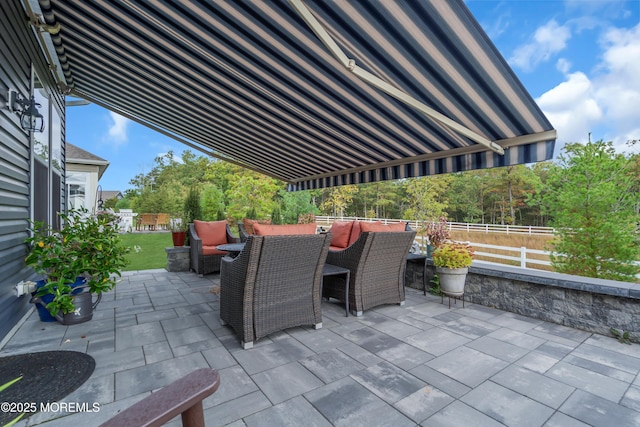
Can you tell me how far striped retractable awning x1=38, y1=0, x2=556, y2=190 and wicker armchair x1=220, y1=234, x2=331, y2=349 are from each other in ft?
5.23

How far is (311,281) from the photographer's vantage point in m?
3.06

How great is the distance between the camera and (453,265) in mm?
3811

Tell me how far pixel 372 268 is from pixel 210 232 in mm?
3667

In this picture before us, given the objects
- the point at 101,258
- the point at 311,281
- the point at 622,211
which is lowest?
the point at 311,281

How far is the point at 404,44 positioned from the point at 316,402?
2678mm

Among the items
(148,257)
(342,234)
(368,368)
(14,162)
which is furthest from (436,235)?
→ (148,257)

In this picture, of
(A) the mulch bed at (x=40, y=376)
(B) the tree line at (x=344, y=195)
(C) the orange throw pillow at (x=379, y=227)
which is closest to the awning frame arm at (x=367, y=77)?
(C) the orange throw pillow at (x=379, y=227)

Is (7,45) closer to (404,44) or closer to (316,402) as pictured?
(404,44)

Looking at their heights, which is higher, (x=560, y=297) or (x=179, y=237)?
(x=179, y=237)

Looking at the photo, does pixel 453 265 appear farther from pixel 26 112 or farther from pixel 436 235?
pixel 26 112

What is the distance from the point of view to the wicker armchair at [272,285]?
103 inches

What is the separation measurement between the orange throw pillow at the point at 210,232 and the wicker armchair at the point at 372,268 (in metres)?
2.99

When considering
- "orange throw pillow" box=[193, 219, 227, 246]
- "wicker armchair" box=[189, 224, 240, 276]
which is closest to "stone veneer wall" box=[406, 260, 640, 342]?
"wicker armchair" box=[189, 224, 240, 276]

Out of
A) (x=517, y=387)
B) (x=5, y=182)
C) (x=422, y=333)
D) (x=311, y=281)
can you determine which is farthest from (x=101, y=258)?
(x=517, y=387)
